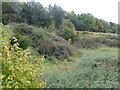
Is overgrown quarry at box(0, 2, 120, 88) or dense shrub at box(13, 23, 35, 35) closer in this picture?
overgrown quarry at box(0, 2, 120, 88)

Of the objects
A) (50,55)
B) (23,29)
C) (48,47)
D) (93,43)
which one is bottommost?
(50,55)

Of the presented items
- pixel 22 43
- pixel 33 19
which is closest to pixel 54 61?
pixel 22 43

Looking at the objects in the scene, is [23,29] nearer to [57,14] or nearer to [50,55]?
[50,55]

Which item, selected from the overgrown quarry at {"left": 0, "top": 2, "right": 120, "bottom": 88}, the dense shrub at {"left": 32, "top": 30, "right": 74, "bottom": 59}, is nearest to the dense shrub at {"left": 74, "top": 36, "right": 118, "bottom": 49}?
the overgrown quarry at {"left": 0, "top": 2, "right": 120, "bottom": 88}

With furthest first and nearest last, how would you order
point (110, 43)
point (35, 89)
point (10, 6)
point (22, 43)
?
point (10, 6) → point (110, 43) → point (22, 43) → point (35, 89)

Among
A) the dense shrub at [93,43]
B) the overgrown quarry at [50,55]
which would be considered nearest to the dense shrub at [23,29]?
the overgrown quarry at [50,55]

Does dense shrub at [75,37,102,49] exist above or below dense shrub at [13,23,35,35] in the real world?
below

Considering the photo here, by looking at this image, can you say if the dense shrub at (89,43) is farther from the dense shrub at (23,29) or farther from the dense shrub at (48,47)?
the dense shrub at (23,29)

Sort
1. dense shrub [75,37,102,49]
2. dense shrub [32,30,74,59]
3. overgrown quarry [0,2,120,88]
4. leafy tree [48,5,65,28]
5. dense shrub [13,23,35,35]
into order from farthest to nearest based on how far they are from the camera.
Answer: leafy tree [48,5,65,28] < dense shrub [75,37,102,49] < dense shrub [13,23,35,35] < dense shrub [32,30,74,59] < overgrown quarry [0,2,120,88]

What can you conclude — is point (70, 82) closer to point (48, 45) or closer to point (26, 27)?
point (48, 45)

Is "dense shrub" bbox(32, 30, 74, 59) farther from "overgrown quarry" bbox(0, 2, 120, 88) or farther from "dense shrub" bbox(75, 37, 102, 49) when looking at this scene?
"dense shrub" bbox(75, 37, 102, 49)

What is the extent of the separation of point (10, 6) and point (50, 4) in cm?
1181

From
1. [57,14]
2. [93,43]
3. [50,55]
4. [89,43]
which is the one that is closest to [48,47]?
[50,55]

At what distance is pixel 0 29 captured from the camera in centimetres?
230
